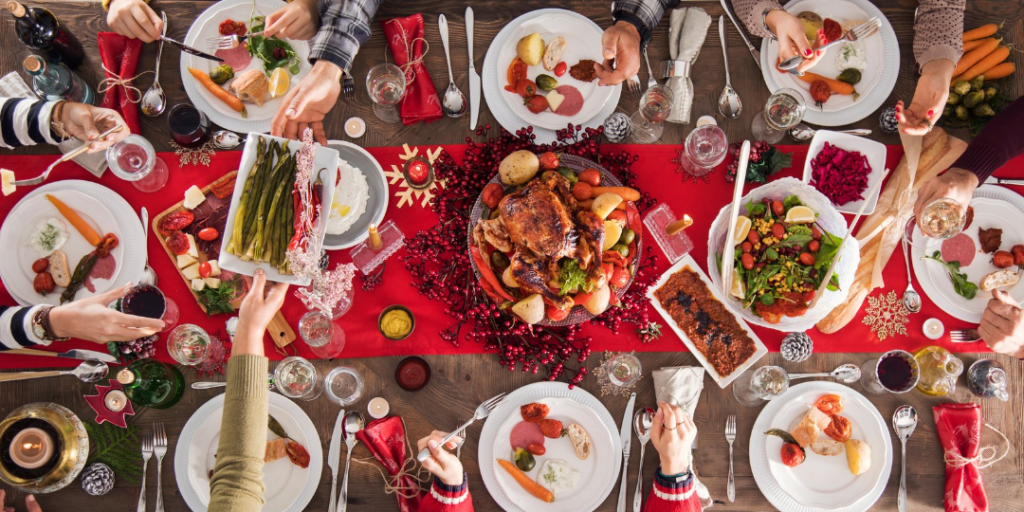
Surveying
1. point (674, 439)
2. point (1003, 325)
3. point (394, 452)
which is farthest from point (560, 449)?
point (1003, 325)

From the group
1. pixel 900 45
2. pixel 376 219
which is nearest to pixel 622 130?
pixel 376 219

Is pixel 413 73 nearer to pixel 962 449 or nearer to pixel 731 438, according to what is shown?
pixel 731 438

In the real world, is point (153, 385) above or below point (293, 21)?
below

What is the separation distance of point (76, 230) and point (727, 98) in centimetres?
301

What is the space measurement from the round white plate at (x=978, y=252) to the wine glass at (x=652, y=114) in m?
1.24

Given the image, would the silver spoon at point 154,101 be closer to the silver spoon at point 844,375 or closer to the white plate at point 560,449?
the white plate at point 560,449

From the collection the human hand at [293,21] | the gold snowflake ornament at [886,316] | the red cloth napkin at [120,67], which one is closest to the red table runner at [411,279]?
the gold snowflake ornament at [886,316]

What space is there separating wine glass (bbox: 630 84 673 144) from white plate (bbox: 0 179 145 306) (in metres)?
2.31

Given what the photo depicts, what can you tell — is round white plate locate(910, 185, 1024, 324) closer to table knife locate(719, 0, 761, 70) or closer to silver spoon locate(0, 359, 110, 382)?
table knife locate(719, 0, 761, 70)

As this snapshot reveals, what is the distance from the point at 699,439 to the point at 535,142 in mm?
1556

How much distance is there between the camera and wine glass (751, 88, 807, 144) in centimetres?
267

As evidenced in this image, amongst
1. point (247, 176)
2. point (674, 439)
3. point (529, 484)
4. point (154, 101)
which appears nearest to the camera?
point (247, 176)

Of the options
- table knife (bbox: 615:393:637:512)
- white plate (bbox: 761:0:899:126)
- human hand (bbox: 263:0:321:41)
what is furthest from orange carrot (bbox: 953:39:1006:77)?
human hand (bbox: 263:0:321:41)

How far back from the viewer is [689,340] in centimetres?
270
